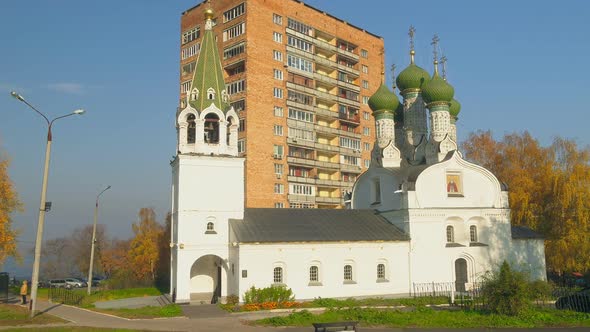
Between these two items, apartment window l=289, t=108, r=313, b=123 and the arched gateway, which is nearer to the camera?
the arched gateway

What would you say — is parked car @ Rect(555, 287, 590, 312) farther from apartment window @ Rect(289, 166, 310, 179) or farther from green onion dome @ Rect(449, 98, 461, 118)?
apartment window @ Rect(289, 166, 310, 179)

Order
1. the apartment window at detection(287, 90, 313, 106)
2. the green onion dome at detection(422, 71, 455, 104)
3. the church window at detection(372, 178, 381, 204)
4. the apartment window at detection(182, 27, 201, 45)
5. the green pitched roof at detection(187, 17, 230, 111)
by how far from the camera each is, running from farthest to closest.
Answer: the apartment window at detection(182, 27, 201, 45)
the apartment window at detection(287, 90, 313, 106)
the church window at detection(372, 178, 381, 204)
the green onion dome at detection(422, 71, 455, 104)
the green pitched roof at detection(187, 17, 230, 111)

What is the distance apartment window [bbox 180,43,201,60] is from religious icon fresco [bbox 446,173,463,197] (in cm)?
3211

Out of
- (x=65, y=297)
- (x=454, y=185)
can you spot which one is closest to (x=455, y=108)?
(x=454, y=185)

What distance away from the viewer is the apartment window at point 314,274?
1013 inches

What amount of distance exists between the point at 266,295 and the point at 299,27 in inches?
1363

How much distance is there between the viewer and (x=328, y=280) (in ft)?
84.6

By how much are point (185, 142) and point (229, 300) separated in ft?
26.1

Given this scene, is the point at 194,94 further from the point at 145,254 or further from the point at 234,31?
the point at 234,31

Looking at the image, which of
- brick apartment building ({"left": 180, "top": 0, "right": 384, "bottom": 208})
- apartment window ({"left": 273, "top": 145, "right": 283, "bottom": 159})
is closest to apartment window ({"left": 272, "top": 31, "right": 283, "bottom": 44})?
brick apartment building ({"left": 180, "top": 0, "right": 384, "bottom": 208})

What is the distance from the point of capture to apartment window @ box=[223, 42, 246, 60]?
47.4m

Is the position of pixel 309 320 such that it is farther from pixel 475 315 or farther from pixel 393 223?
pixel 393 223

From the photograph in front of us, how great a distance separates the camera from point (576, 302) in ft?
65.1

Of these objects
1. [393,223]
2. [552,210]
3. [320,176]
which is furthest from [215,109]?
[320,176]
